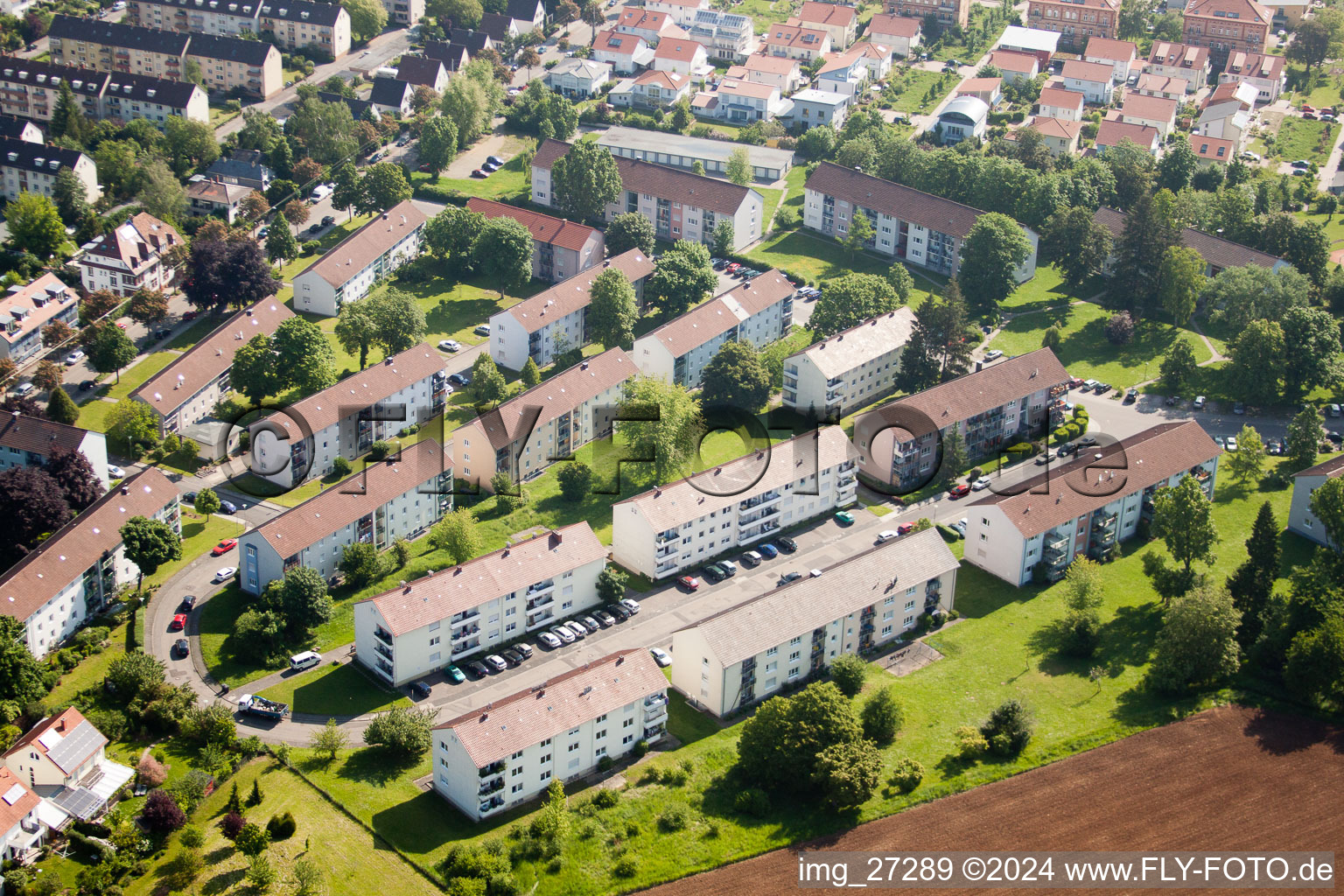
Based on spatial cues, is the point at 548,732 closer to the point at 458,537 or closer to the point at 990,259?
the point at 458,537

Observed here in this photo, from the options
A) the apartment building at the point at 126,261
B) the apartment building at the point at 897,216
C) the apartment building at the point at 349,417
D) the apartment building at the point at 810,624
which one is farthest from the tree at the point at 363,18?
the apartment building at the point at 810,624

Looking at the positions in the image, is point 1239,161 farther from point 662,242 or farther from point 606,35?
point 606,35

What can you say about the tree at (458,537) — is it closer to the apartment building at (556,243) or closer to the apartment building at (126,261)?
the apartment building at (556,243)

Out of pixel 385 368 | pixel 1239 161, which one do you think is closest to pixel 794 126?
pixel 1239 161

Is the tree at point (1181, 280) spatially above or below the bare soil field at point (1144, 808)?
above

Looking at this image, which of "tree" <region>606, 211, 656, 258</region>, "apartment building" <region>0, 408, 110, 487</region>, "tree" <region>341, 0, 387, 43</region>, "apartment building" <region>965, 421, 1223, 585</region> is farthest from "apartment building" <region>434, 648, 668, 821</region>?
"tree" <region>341, 0, 387, 43</region>
